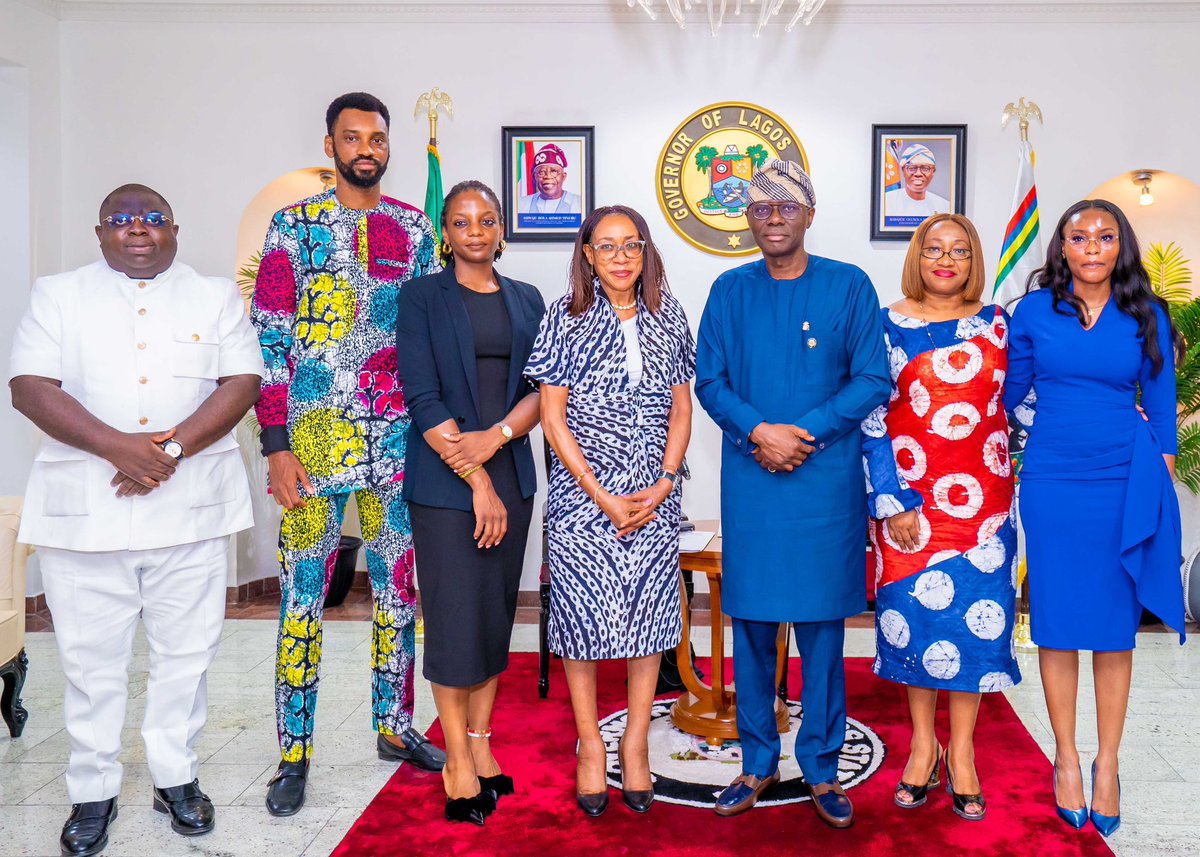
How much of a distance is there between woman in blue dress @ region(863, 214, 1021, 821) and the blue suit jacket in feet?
3.70

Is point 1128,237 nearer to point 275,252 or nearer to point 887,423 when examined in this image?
point 887,423

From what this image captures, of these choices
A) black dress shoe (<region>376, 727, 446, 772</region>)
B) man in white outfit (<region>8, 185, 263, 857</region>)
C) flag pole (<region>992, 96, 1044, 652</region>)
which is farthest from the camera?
flag pole (<region>992, 96, 1044, 652</region>)

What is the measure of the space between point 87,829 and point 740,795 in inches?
72.6

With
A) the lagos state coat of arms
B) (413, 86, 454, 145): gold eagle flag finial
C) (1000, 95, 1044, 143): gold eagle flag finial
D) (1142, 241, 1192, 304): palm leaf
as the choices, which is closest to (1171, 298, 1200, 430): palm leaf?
(1142, 241, 1192, 304): palm leaf

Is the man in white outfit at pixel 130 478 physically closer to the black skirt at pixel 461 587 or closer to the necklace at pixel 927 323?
the black skirt at pixel 461 587

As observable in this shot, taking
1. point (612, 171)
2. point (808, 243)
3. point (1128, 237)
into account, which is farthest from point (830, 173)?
point (1128, 237)

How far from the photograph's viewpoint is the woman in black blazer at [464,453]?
114 inches

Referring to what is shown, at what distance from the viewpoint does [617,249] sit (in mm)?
2889

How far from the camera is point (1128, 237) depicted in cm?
288

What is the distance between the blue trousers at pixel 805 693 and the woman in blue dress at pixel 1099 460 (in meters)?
0.62

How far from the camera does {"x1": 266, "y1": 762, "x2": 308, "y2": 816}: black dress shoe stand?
304cm

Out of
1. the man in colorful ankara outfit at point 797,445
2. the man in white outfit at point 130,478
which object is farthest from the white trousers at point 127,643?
the man in colorful ankara outfit at point 797,445

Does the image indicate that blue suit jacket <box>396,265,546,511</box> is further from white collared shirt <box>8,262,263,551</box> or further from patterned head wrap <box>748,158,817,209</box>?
patterned head wrap <box>748,158,817,209</box>

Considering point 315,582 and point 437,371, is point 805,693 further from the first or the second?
point 315,582
